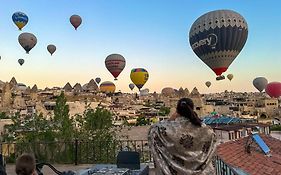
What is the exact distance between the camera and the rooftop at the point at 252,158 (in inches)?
292

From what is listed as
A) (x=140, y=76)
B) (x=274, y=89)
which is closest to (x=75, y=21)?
(x=140, y=76)

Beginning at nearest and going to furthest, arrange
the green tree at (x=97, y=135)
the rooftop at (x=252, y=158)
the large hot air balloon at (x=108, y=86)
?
1. the rooftop at (x=252, y=158)
2. the green tree at (x=97, y=135)
3. the large hot air balloon at (x=108, y=86)

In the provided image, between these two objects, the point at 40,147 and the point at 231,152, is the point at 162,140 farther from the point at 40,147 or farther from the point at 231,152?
the point at 40,147

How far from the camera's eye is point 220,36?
28.6 m

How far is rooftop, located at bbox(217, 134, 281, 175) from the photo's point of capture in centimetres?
743

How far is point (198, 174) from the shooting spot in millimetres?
3658

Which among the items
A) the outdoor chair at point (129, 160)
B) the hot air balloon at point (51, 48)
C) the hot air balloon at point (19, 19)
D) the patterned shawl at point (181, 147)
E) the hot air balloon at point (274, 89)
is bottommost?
the outdoor chair at point (129, 160)

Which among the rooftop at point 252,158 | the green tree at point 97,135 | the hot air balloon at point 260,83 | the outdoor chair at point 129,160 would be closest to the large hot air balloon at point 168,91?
the hot air balloon at point 260,83

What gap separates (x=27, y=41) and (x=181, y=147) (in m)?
42.5

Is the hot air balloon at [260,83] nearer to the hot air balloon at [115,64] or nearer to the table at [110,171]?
the hot air balloon at [115,64]

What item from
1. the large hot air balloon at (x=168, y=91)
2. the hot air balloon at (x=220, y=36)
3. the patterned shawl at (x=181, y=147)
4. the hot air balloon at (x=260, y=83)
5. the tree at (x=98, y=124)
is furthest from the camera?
the large hot air balloon at (x=168, y=91)

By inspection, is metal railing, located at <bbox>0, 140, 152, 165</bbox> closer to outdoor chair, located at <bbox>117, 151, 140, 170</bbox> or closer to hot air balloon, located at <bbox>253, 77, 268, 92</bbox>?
outdoor chair, located at <bbox>117, 151, 140, 170</bbox>

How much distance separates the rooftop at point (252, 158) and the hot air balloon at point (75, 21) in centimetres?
4130

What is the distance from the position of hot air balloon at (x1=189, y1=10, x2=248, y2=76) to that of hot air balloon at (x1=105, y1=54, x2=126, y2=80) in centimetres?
1716
